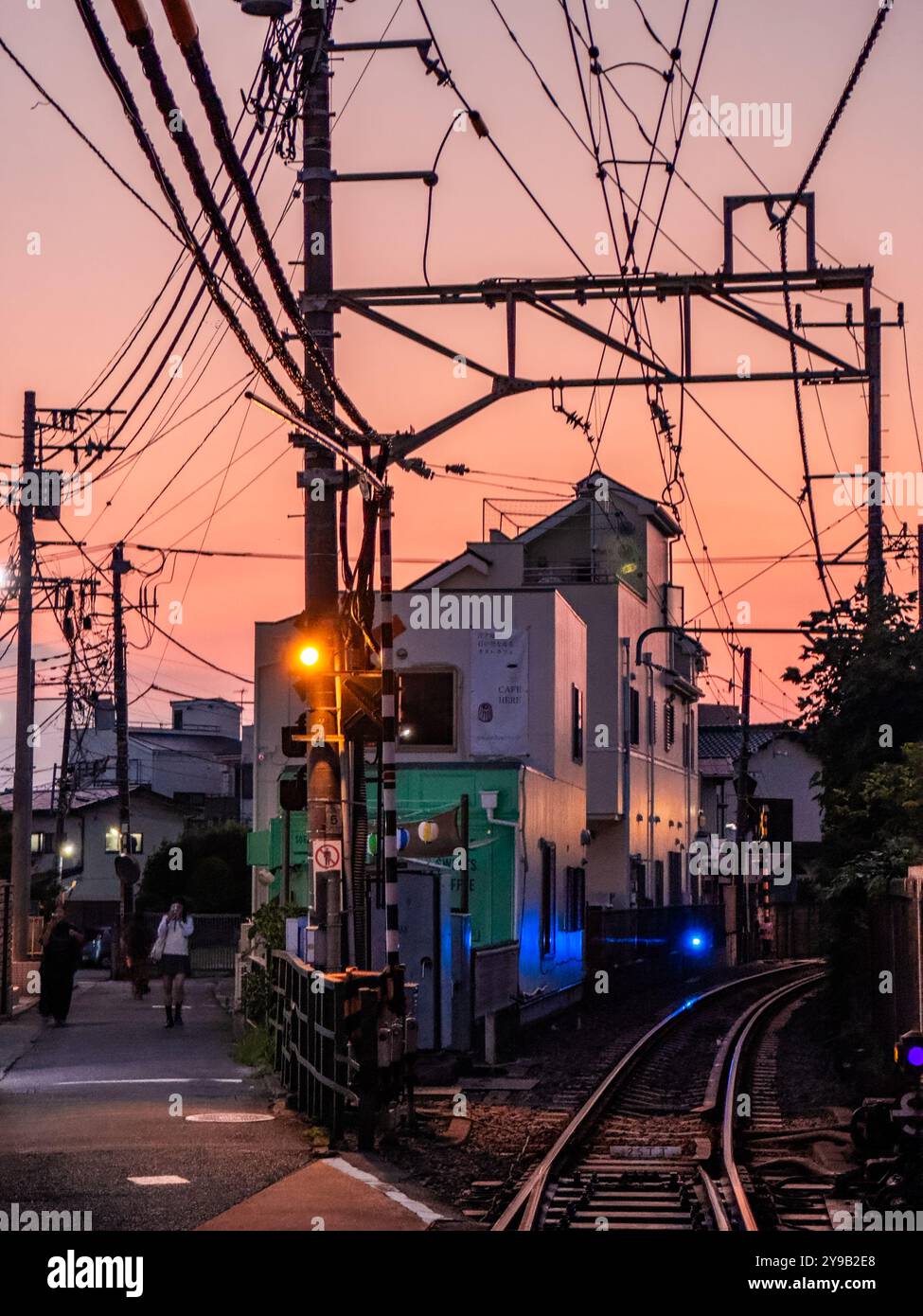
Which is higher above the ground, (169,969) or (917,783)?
(917,783)

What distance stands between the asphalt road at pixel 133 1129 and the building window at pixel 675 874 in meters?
35.7

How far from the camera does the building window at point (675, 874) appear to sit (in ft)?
195

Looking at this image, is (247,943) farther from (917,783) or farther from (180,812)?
(180,812)

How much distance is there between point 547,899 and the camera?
31.7 meters

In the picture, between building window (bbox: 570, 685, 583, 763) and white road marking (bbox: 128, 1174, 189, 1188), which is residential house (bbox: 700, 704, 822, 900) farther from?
white road marking (bbox: 128, 1174, 189, 1188)

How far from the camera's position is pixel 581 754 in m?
38.8

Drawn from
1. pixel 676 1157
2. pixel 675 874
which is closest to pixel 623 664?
pixel 675 874

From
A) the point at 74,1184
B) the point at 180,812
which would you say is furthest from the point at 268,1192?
the point at 180,812

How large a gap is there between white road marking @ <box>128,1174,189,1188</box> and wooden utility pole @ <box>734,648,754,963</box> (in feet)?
140

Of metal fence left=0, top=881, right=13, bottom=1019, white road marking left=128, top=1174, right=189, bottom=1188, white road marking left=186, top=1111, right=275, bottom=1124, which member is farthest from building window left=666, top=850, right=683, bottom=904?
white road marking left=128, top=1174, right=189, bottom=1188

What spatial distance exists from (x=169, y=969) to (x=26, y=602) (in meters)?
11.1

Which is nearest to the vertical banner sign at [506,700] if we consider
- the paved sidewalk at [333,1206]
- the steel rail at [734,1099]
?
the steel rail at [734,1099]

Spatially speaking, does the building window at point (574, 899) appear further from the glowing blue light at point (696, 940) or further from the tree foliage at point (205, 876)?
the tree foliage at point (205, 876)

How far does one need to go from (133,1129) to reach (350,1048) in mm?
1834
